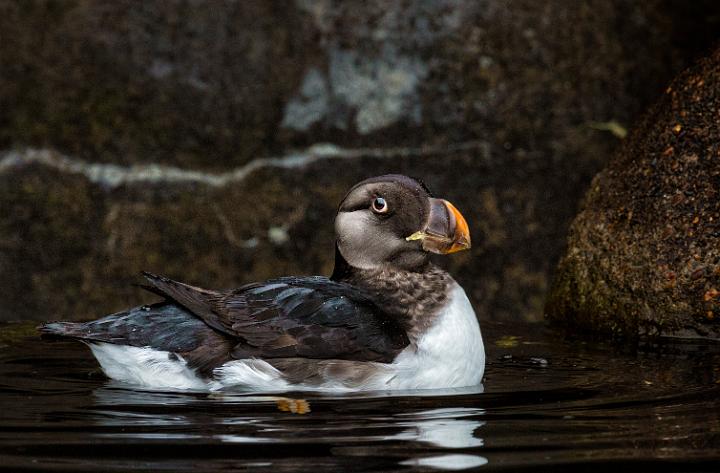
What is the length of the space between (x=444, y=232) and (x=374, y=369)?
0.65m

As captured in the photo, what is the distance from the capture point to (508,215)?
699 centimetres

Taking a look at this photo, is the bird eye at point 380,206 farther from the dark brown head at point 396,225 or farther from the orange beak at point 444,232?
the orange beak at point 444,232

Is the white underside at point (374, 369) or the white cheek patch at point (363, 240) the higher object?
the white cheek patch at point (363, 240)

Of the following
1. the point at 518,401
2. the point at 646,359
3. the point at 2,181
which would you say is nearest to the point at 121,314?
the point at 518,401

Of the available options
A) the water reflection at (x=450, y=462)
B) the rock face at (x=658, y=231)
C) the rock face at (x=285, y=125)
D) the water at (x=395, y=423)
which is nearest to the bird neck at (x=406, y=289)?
the water at (x=395, y=423)

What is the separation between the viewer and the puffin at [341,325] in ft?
14.1

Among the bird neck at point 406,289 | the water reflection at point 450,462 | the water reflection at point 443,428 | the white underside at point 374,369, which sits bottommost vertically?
the water reflection at point 443,428

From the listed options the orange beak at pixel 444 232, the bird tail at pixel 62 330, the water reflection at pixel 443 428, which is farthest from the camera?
the orange beak at pixel 444 232

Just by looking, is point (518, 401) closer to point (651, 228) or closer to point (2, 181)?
point (651, 228)

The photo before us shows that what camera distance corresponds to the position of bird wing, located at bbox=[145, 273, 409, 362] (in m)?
4.32

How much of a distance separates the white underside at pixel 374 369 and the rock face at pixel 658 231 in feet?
4.01

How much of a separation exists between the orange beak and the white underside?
243 mm

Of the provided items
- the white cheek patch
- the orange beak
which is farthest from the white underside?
the white cheek patch

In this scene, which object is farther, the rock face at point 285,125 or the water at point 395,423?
the rock face at point 285,125
